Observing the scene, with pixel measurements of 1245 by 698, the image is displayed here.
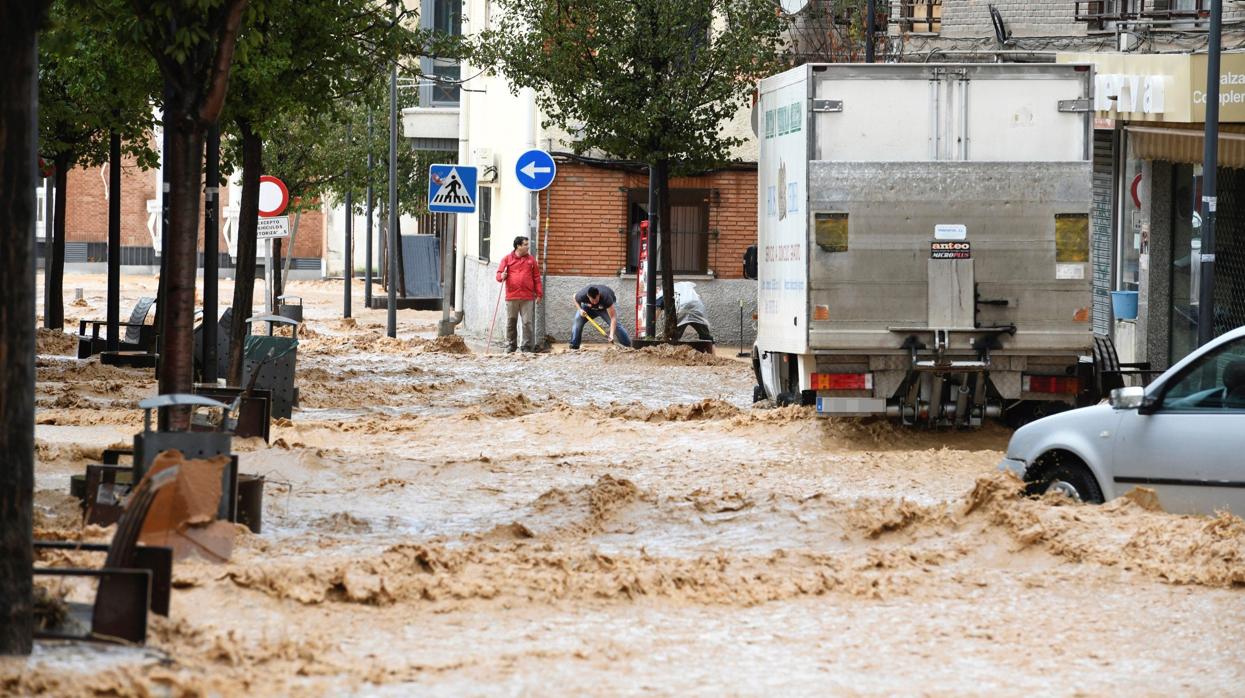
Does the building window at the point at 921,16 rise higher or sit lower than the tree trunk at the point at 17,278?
higher

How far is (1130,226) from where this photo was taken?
2448 centimetres

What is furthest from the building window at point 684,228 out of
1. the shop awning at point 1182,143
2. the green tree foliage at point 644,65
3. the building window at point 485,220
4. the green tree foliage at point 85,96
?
the shop awning at point 1182,143

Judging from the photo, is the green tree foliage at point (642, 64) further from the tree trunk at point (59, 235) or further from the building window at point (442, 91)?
the building window at point (442, 91)

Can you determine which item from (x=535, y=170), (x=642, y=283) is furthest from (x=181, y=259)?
(x=642, y=283)

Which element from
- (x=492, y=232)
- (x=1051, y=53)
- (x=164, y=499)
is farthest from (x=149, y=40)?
(x=492, y=232)

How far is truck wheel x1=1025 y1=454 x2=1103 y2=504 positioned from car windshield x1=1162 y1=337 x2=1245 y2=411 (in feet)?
2.29

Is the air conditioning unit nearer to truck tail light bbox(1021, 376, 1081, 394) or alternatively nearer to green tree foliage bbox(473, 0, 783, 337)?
green tree foliage bbox(473, 0, 783, 337)

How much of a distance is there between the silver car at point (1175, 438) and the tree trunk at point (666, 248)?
1661cm

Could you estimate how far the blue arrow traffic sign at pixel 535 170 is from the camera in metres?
27.1

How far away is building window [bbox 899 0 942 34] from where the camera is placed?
94.5ft

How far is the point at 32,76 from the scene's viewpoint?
6.73 m

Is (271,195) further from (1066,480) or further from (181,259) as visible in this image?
(1066,480)

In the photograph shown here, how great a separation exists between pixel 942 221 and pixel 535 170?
1327cm

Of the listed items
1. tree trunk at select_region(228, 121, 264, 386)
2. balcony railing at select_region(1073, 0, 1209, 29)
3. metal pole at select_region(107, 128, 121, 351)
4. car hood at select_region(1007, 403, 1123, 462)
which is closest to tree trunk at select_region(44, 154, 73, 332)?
metal pole at select_region(107, 128, 121, 351)
